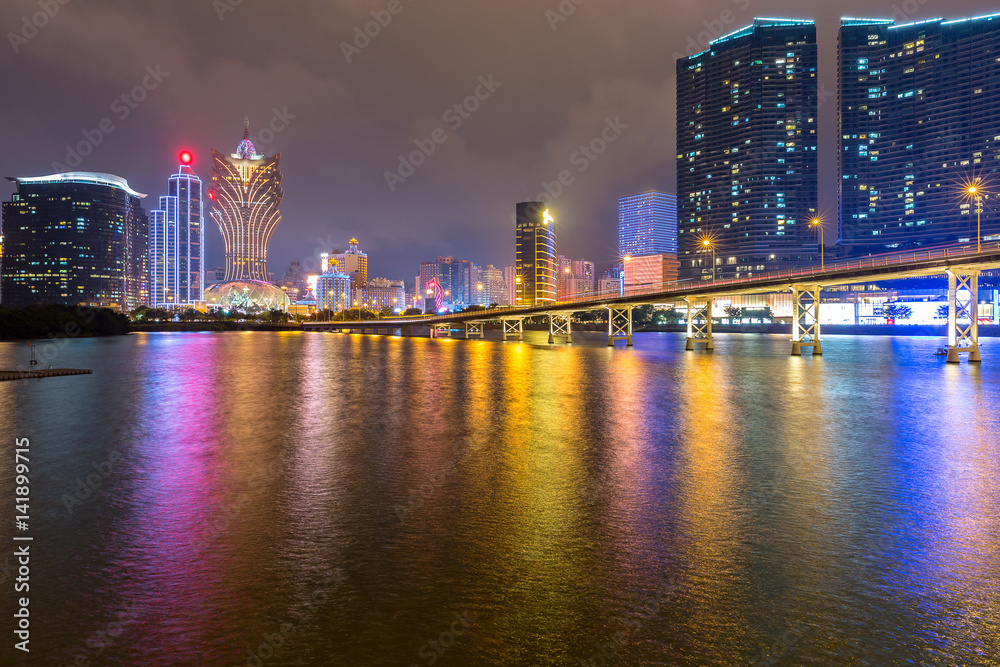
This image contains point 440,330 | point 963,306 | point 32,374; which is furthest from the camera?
point 440,330

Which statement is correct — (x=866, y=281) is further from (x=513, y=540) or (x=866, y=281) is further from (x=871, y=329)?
(x=871, y=329)

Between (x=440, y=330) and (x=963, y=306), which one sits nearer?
(x=963, y=306)

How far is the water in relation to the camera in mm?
7391

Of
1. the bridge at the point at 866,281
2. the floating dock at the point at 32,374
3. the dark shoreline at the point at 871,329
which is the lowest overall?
the floating dock at the point at 32,374

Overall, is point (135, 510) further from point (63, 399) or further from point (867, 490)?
point (63, 399)

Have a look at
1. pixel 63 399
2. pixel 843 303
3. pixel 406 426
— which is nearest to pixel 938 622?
pixel 406 426

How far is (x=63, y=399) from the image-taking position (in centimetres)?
3250

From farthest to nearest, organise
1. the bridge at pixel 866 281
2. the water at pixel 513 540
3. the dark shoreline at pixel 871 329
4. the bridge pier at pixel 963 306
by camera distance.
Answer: the dark shoreline at pixel 871 329 → the bridge pier at pixel 963 306 → the bridge at pixel 866 281 → the water at pixel 513 540

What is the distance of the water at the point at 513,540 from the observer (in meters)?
7.39

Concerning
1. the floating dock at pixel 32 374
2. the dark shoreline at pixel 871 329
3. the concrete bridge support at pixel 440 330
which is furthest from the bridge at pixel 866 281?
the dark shoreline at pixel 871 329

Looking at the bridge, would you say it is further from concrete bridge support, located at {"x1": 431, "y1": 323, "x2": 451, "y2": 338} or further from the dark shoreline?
the dark shoreline

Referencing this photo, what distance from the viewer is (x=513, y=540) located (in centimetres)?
1076

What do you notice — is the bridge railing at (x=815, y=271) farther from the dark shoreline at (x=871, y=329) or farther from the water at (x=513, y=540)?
the dark shoreline at (x=871, y=329)

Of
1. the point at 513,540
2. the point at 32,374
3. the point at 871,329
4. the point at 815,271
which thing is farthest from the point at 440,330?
the point at 513,540
